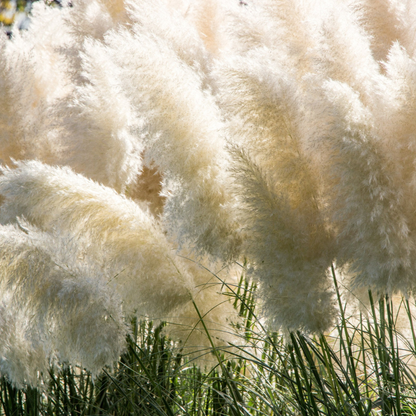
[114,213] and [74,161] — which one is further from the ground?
[74,161]

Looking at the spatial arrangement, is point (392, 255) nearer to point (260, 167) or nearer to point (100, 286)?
point (260, 167)

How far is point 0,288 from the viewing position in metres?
1.23

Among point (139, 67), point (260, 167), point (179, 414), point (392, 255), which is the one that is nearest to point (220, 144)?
point (260, 167)

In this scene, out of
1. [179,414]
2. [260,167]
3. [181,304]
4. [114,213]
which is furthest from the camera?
[179,414]

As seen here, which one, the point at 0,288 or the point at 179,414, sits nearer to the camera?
the point at 0,288

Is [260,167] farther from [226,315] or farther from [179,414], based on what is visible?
[179,414]

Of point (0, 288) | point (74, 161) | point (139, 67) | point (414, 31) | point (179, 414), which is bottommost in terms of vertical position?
point (179, 414)

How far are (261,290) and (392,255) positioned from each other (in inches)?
15.1

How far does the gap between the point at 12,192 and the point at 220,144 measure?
2.05 ft

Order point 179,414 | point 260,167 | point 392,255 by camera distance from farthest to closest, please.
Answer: point 179,414
point 260,167
point 392,255

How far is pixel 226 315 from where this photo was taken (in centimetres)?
155

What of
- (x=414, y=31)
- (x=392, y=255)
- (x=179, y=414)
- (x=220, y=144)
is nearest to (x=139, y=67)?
(x=220, y=144)

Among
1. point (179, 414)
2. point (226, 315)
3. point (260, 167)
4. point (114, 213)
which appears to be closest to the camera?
point (260, 167)

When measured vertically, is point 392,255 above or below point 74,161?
below
